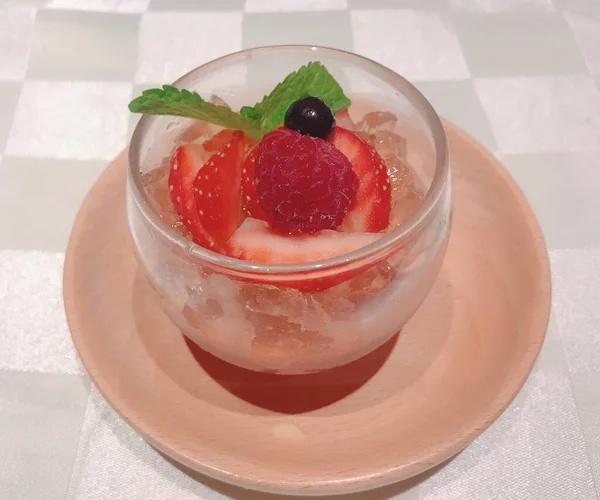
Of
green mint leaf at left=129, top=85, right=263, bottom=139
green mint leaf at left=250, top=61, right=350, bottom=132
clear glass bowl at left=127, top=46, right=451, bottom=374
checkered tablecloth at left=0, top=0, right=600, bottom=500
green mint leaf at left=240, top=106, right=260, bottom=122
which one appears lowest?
checkered tablecloth at left=0, top=0, right=600, bottom=500

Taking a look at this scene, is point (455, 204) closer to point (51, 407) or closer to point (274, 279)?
point (274, 279)

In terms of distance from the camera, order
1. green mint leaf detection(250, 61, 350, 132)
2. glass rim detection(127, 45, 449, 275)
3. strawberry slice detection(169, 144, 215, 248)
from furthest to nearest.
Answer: green mint leaf detection(250, 61, 350, 132)
strawberry slice detection(169, 144, 215, 248)
glass rim detection(127, 45, 449, 275)

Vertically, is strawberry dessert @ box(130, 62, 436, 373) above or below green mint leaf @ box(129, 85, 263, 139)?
below

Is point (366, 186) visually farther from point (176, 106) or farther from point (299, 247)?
point (176, 106)

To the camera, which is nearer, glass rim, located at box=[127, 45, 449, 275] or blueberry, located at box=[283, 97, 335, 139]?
glass rim, located at box=[127, 45, 449, 275]

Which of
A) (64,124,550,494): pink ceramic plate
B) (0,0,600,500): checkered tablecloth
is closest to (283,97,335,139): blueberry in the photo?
(64,124,550,494): pink ceramic plate

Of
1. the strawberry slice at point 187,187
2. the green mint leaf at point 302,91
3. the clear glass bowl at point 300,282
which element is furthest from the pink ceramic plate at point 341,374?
the green mint leaf at point 302,91

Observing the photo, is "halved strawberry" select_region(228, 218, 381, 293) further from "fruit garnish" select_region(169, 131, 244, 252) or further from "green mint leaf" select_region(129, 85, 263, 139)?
"green mint leaf" select_region(129, 85, 263, 139)

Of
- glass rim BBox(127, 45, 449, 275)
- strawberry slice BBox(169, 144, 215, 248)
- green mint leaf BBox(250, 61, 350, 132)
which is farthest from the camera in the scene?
green mint leaf BBox(250, 61, 350, 132)
